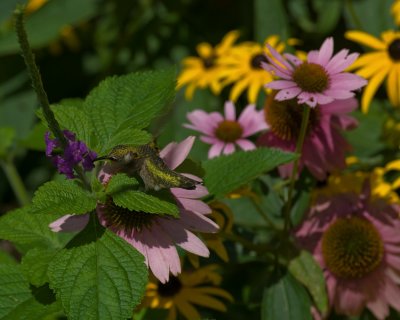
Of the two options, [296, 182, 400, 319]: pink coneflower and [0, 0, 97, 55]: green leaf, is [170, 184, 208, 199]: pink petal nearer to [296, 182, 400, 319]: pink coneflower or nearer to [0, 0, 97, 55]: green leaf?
[296, 182, 400, 319]: pink coneflower

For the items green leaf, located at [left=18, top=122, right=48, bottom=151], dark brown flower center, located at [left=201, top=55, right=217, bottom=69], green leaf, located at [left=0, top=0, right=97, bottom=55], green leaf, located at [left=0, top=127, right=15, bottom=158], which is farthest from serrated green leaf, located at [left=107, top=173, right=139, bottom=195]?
green leaf, located at [left=0, top=0, right=97, bottom=55]

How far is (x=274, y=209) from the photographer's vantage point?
1246mm

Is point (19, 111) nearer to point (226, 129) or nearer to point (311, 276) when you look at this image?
point (226, 129)

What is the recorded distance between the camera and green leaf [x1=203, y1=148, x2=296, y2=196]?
0.93 metres

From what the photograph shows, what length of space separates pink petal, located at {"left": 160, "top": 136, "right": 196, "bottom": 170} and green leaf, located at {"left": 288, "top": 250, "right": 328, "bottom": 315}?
1.03 feet

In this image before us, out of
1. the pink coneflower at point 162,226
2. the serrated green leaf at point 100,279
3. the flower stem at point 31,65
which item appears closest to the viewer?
the flower stem at point 31,65

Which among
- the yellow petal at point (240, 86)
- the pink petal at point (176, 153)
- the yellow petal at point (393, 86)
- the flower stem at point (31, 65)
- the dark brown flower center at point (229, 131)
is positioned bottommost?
the yellow petal at point (393, 86)

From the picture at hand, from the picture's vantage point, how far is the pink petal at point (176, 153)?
2.99 feet

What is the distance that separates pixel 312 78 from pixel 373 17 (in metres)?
1.03

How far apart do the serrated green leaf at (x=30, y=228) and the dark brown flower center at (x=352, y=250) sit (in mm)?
468

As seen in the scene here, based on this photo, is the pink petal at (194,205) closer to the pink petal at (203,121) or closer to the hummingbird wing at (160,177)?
the hummingbird wing at (160,177)

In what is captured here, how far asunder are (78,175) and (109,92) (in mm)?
168

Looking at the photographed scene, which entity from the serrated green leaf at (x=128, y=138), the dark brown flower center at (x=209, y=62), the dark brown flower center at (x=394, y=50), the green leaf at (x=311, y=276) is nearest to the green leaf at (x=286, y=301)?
the green leaf at (x=311, y=276)

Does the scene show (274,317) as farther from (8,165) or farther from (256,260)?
(8,165)
